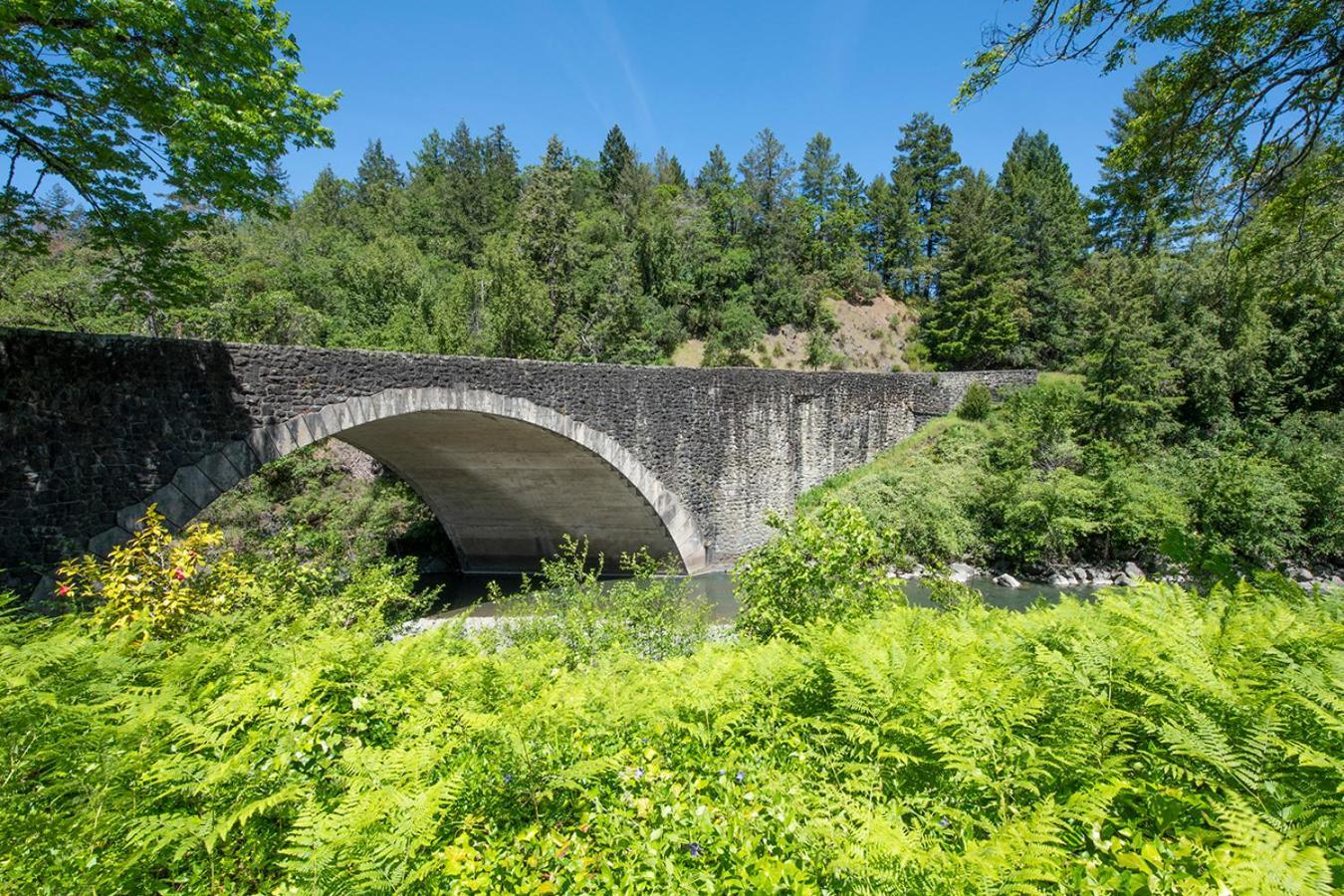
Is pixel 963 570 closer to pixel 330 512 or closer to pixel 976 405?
pixel 976 405

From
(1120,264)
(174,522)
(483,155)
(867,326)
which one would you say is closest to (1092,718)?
(174,522)

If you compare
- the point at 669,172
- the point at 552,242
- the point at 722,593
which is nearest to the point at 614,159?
the point at 669,172

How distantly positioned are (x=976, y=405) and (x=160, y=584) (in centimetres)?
2475

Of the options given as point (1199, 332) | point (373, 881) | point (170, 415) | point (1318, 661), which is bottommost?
point (373, 881)

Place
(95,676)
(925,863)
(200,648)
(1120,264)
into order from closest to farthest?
(925,863), (95,676), (200,648), (1120,264)

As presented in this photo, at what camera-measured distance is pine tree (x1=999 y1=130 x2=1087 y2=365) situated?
3356 cm

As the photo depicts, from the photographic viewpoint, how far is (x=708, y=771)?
8.87 feet

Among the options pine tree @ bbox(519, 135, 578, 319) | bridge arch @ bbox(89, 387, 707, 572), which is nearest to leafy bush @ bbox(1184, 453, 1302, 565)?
bridge arch @ bbox(89, 387, 707, 572)

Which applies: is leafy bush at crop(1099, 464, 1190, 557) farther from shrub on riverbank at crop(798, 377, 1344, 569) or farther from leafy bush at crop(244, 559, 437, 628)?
leafy bush at crop(244, 559, 437, 628)

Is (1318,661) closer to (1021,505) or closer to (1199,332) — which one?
(1021,505)

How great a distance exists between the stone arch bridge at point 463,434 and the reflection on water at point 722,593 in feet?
2.96

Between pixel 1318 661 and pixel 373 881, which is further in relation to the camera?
pixel 1318 661

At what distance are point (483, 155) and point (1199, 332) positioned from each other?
185 ft

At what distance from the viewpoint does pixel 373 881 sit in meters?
1.84
